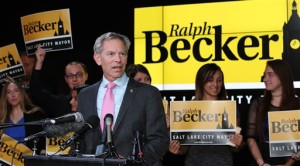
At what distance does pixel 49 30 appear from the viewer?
21.2 feet

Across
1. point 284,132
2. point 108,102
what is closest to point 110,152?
point 108,102

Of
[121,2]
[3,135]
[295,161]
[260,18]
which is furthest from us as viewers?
[121,2]

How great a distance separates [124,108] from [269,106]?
6.93 feet

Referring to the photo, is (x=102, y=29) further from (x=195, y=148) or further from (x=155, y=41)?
(x=195, y=148)

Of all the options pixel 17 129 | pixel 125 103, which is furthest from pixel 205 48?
pixel 125 103

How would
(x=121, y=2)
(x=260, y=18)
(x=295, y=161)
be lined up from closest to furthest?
(x=295, y=161) < (x=260, y=18) < (x=121, y=2)

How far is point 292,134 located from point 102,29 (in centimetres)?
272

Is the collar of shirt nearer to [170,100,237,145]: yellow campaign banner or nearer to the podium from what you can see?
the podium

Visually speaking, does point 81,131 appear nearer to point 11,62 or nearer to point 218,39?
point 218,39

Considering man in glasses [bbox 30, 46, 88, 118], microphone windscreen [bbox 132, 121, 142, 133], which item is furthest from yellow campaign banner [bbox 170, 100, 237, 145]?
microphone windscreen [bbox 132, 121, 142, 133]

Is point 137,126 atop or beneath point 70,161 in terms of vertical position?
atop

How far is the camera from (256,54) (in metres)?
6.20

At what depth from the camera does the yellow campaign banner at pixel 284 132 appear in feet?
16.1

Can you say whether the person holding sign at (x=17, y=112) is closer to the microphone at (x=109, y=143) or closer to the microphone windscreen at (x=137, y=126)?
the microphone windscreen at (x=137, y=126)
